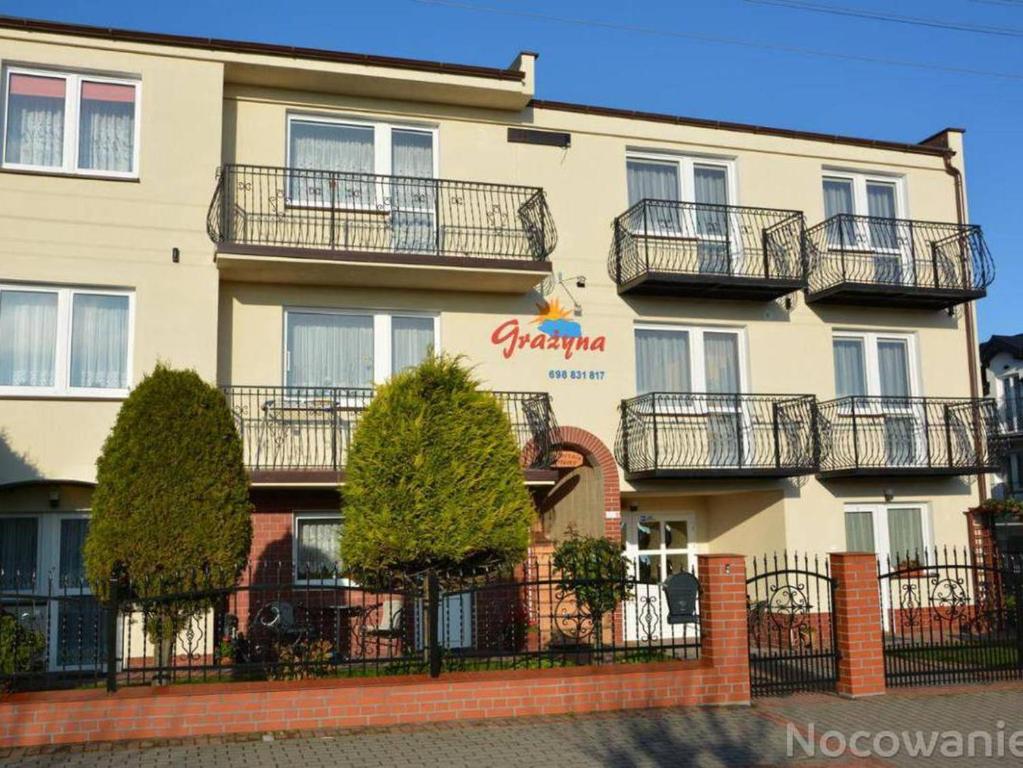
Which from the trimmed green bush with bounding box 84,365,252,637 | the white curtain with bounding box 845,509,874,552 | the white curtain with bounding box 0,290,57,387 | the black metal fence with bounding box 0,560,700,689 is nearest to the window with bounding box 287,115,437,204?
the white curtain with bounding box 0,290,57,387

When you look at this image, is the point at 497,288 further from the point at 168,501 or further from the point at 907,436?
the point at 907,436

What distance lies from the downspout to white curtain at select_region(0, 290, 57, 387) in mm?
14320

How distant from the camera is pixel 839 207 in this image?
17.2 m

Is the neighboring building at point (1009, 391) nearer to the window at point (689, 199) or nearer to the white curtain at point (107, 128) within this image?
the window at point (689, 199)

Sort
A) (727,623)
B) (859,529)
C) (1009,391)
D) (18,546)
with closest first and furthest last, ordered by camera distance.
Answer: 1. (727,623)
2. (18,546)
3. (859,529)
4. (1009,391)

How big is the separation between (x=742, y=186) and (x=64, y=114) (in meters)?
10.3

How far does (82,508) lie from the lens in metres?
12.4

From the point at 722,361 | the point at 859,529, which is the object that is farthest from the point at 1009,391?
the point at 722,361

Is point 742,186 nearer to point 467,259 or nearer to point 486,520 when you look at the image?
point 467,259

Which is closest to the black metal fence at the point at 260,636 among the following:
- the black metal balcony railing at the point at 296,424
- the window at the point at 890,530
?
the black metal balcony railing at the point at 296,424

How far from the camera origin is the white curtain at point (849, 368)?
16625mm

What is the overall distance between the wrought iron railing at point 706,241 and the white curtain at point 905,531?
433 cm

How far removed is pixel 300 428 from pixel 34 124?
522 centimetres

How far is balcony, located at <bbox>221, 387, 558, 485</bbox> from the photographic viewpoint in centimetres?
1313
